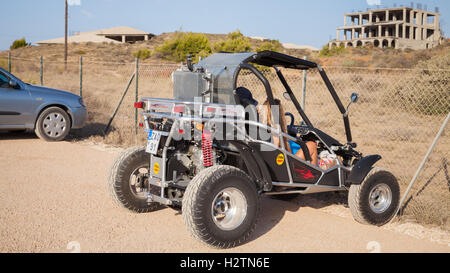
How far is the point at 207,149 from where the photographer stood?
4.61m

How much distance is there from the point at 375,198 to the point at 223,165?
2247 millimetres

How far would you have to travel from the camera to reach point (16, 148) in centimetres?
948

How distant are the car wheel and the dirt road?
3.39m

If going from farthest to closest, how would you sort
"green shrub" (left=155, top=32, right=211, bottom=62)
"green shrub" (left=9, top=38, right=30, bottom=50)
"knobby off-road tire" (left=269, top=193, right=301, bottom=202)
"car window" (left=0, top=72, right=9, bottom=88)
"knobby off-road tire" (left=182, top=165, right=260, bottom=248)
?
"green shrub" (left=9, top=38, right=30, bottom=50) < "green shrub" (left=155, top=32, right=211, bottom=62) < "car window" (left=0, top=72, right=9, bottom=88) < "knobby off-road tire" (left=269, top=193, right=301, bottom=202) < "knobby off-road tire" (left=182, top=165, right=260, bottom=248)

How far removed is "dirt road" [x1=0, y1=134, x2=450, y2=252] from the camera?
456 cm

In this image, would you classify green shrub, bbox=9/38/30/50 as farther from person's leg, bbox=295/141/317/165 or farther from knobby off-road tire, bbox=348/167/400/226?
knobby off-road tire, bbox=348/167/400/226

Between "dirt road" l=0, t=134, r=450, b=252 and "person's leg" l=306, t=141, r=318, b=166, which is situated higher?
"person's leg" l=306, t=141, r=318, b=166

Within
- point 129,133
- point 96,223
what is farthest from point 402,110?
point 96,223

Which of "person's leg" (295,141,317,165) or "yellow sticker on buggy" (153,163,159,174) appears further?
"person's leg" (295,141,317,165)

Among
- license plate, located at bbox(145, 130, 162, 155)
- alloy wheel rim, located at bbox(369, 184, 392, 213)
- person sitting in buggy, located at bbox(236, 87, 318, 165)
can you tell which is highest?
person sitting in buggy, located at bbox(236, 87, 318, 165)

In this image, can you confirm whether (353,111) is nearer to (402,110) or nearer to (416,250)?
(402,110)

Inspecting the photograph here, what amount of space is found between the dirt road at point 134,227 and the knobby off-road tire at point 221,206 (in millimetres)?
216

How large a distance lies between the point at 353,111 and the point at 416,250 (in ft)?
38.8

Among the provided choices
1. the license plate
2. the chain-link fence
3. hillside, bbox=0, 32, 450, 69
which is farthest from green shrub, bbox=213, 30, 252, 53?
the license plate
